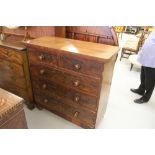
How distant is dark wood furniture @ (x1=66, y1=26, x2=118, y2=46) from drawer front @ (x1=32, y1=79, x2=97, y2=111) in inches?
23.4

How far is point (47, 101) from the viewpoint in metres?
1.72

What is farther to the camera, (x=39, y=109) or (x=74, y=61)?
(x=39, y=109)

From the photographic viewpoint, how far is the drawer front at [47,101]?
1.66 m

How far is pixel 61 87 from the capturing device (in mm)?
1501

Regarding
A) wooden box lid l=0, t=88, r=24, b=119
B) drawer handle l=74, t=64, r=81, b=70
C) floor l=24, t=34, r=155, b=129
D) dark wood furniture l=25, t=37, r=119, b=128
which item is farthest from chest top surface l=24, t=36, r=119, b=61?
floor l=24, t=34, r=155, b=129

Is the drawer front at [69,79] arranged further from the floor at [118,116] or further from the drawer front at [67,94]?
the floor at [118,116]

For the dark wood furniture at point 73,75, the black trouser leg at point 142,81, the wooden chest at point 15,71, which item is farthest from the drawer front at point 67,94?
the black trouser leg at point 142,81

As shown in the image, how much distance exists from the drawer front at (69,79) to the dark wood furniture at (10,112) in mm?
556

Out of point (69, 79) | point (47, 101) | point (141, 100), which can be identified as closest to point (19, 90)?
point (47, 101)

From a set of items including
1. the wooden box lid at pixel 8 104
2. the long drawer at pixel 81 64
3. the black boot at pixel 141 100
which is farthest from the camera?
the black boot at pixel 141 100
